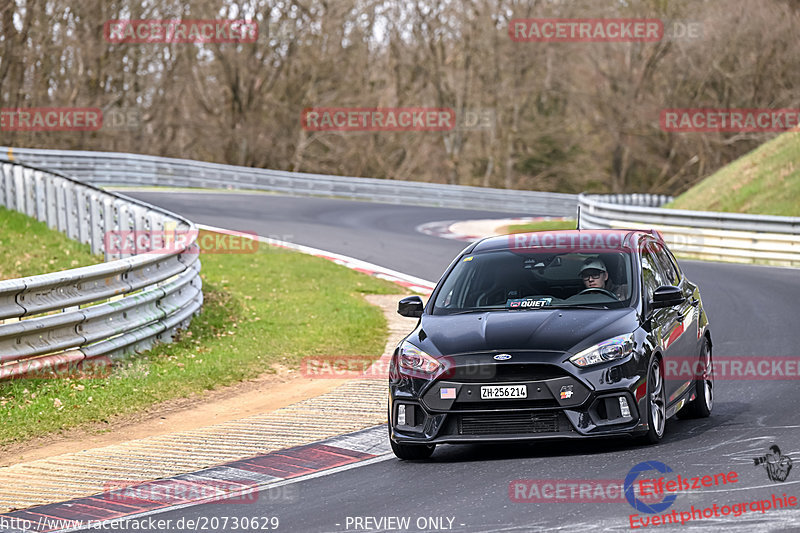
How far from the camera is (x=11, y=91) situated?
4744 cm

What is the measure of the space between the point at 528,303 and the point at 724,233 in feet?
54.8

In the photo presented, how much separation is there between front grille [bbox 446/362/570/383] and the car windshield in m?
0.96

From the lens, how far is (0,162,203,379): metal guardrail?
1010 centimetres

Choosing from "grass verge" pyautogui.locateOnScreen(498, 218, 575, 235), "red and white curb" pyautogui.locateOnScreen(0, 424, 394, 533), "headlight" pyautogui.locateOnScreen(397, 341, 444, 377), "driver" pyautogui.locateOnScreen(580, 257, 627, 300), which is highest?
"driver" pyautogui.locateOnScreen(580, 257, 627, 300)

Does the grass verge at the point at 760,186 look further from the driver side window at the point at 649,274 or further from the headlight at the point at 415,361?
the headlight at the point at 415,361

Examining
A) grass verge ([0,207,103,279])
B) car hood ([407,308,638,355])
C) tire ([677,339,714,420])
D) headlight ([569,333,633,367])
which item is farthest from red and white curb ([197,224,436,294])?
headlight ([569,333,633,367])

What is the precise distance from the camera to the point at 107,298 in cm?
1295

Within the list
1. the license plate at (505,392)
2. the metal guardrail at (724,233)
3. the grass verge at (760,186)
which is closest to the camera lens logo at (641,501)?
the license plate at (505,392)

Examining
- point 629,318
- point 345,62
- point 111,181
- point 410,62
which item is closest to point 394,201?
point 111,181

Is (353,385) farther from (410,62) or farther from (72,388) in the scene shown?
(410,62)

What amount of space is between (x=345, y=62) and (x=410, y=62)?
18.5 ft

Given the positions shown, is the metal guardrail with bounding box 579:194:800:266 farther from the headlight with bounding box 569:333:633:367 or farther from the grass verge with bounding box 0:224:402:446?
the headlight with bounding box 569:333:633:367

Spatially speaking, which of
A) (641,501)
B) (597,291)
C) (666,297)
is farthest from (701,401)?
(641,501)

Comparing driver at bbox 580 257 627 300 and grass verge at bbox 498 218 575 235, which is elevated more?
driver at bbox 580 257 627 300
